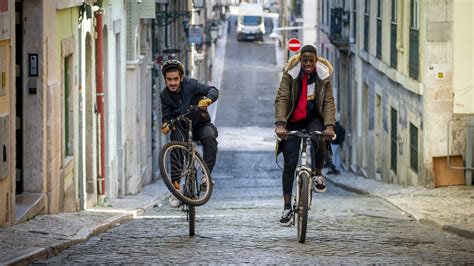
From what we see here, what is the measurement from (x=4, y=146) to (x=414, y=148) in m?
11.7

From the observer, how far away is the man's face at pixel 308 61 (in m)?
11.5

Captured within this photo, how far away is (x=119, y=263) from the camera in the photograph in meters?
9.65

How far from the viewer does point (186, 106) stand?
12.0 meters

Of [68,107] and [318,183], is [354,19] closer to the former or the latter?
[68,107]

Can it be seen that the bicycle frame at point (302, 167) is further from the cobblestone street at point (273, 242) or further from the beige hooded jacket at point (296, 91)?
the cobblestone street at point (273, 242)

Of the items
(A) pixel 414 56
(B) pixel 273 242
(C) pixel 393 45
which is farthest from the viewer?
(C) pixel 393 45

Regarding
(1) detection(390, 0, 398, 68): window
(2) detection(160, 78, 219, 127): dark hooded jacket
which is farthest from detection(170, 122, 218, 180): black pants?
(1) detection(390, 0, 398, 68): window

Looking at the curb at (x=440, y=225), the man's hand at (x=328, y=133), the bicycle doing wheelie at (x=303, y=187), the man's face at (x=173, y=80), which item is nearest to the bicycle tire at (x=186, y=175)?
the man's face at (x=173, y=80)

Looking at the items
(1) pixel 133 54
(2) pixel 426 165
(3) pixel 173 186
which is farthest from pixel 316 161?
(1) pixel 133 54

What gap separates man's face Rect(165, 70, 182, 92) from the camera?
11.9 metres

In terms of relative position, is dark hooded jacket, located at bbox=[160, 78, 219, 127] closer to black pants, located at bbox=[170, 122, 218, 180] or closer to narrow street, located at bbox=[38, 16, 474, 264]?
black pants, located at bbox=[170, 122, 218, 180]

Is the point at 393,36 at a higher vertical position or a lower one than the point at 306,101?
higher

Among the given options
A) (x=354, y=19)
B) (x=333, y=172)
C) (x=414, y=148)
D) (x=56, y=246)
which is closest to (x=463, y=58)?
(x=414, y=148)

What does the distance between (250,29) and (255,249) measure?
73563mm
